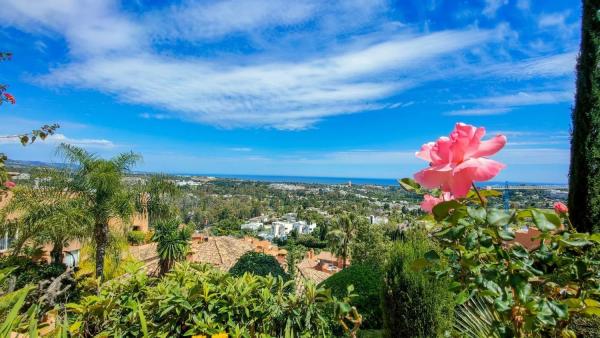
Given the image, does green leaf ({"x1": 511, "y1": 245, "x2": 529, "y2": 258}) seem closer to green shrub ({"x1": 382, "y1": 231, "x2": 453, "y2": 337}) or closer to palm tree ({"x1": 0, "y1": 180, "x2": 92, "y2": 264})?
green shrub ({"x1": 382, "y1": 231, "x2": 453, "y2": 337})

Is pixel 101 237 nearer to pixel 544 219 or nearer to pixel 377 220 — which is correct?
pixel 544 219

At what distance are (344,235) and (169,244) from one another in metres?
16.6

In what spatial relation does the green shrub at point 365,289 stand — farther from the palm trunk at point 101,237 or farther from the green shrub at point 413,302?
the palm trunk at point 101,237

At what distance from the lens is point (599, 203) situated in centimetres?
515

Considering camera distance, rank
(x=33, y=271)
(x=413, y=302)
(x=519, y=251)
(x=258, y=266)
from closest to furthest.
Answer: (x=519, y=251)
(x=413, y=302)
(x=258, y=266)
(x=33, y=271)

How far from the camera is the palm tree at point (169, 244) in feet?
39.3

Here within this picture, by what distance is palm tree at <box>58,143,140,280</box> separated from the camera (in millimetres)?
9898

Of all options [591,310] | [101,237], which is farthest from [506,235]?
[101,237]

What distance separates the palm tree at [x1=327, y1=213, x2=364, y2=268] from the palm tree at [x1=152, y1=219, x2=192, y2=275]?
15.7 meters

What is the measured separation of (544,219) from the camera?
617 mm

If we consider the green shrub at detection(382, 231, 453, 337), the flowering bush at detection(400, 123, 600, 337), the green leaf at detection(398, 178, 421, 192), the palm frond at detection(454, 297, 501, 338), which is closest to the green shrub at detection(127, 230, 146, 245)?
the green shrub at detection(382, 231, 453, 337)

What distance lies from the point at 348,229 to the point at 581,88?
869 inches

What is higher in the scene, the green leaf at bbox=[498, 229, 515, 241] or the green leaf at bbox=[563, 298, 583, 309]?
the green leaf at bbox=[498, 229, 515, 241]

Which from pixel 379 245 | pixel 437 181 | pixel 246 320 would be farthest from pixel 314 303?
pixel 379 245
